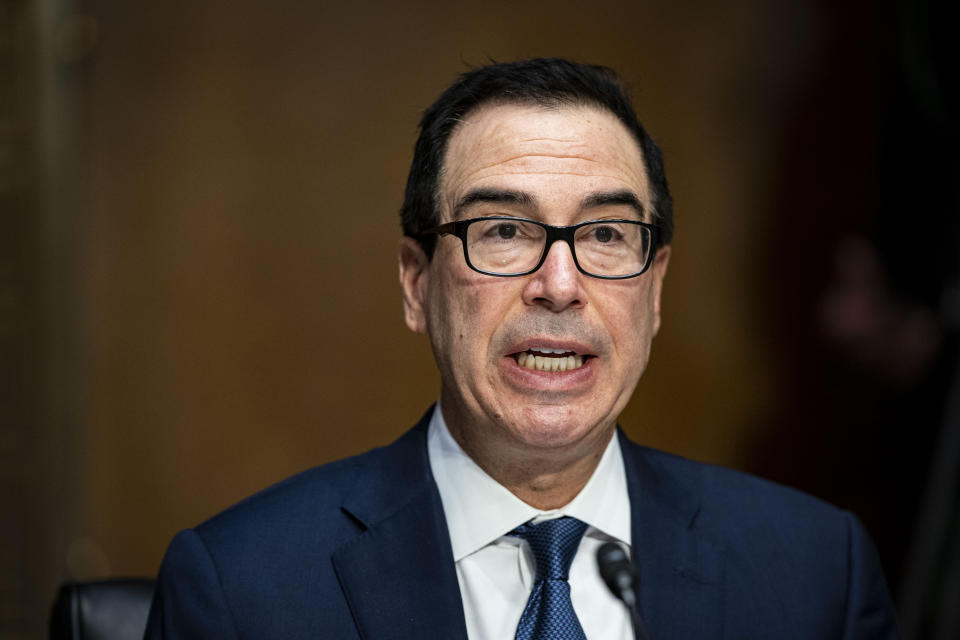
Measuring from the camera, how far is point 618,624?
151cm

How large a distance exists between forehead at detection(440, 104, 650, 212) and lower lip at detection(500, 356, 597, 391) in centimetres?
24

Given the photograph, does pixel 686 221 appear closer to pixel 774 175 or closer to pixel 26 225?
pixel 774 175

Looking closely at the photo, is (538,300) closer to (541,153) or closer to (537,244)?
(537,244)

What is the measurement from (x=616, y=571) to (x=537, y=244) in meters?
0.49

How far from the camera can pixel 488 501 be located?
1.53 m

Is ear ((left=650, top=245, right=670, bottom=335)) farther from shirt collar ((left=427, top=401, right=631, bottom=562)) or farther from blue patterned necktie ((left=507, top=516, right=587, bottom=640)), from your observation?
blue patterned necktie ((left=507, top=516, right=587, bottom=640))

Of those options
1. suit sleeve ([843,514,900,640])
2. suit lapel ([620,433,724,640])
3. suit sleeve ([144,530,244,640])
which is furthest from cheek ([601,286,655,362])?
suit sleeve ([144,530,244,640])

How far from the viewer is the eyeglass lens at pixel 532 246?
1.47 metres

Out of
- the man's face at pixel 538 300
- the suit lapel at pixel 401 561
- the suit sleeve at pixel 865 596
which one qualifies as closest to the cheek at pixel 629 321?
the man's face at pixel 538 300

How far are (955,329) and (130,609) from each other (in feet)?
8.62

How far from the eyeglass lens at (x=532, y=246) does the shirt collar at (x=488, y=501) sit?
29 cm

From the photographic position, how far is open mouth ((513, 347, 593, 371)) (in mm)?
1463

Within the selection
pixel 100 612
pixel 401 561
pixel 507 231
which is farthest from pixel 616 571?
pixel 100 612

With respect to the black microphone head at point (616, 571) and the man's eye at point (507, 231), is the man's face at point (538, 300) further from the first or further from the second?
the black microphone head at point (616, 571)
